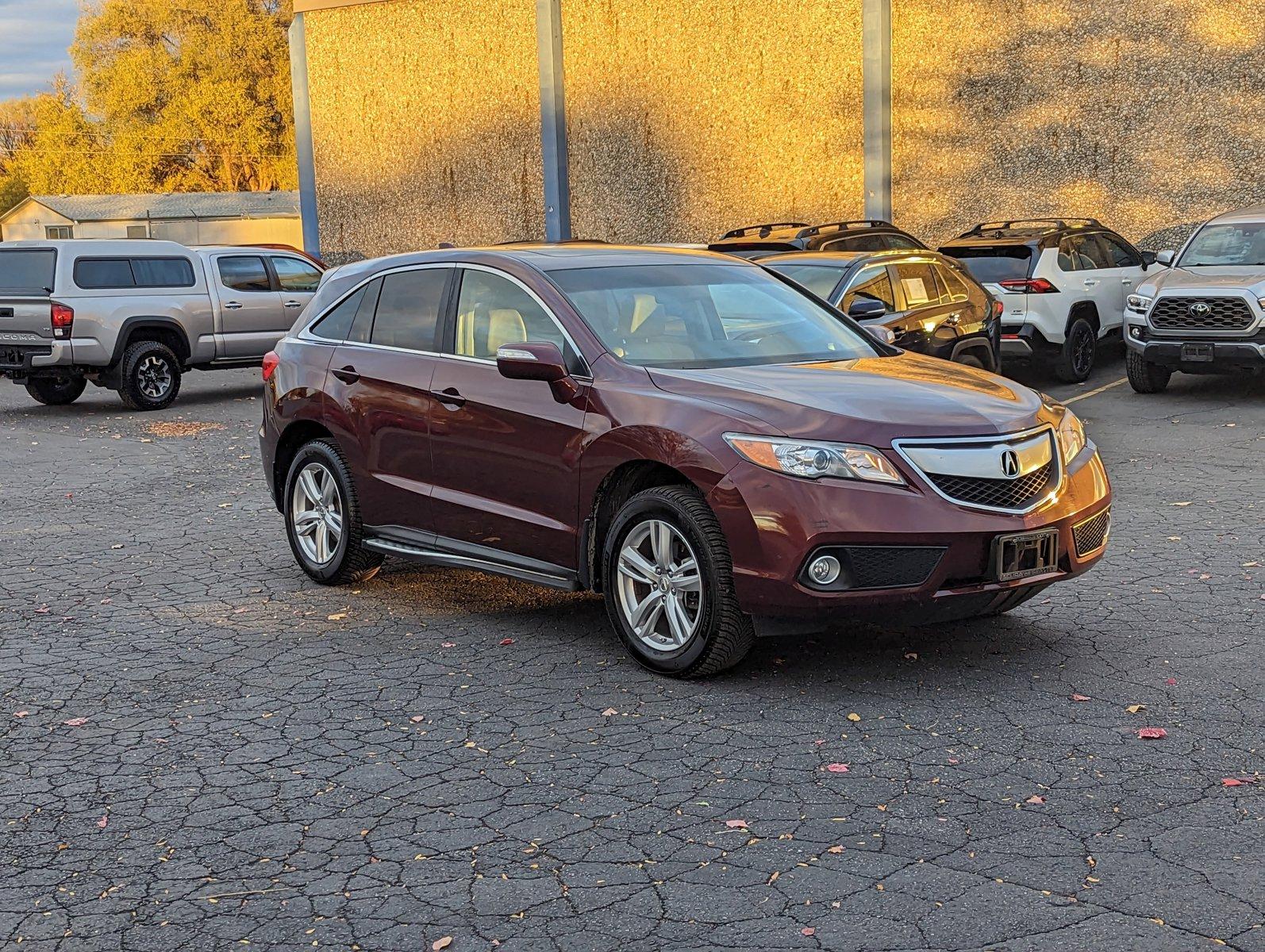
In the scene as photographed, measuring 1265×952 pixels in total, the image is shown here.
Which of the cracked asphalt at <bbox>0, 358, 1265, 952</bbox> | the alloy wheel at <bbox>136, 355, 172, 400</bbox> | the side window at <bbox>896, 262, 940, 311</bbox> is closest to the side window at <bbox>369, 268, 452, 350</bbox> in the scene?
the cracked asphalt at <bbox>0, 358, 1265, 952</bbox>

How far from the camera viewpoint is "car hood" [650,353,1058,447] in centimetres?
586

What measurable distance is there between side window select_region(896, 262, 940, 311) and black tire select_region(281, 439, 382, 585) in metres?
6.74

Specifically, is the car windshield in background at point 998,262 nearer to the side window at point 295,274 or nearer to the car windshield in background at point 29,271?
the side window at point 295,274

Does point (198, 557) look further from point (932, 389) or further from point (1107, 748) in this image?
point (1107, 748)

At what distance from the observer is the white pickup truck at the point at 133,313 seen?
17.6 m

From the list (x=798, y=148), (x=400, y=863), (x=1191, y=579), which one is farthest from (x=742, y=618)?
(x=798, y=148)

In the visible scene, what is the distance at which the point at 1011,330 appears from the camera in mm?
16500

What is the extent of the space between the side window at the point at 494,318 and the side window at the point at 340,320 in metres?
0.93

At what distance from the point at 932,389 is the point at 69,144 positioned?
9165 centimetres

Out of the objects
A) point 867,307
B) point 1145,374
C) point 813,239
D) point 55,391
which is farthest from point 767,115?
point 867,307

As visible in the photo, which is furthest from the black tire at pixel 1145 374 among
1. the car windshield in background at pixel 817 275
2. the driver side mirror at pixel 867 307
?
the driver side mirror at pixel 867 307

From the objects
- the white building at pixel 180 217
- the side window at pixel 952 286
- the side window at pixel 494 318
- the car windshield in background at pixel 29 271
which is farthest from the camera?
the white building at pixel 180 217

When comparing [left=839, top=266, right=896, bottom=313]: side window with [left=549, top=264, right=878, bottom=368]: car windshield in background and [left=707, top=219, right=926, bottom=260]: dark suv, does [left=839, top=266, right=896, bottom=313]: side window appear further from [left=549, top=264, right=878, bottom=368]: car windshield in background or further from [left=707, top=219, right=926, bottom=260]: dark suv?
[left=549, top=264, right=878, bottom=368]: car windshield in background

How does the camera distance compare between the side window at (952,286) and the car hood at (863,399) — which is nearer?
the car hood at (863,399)
